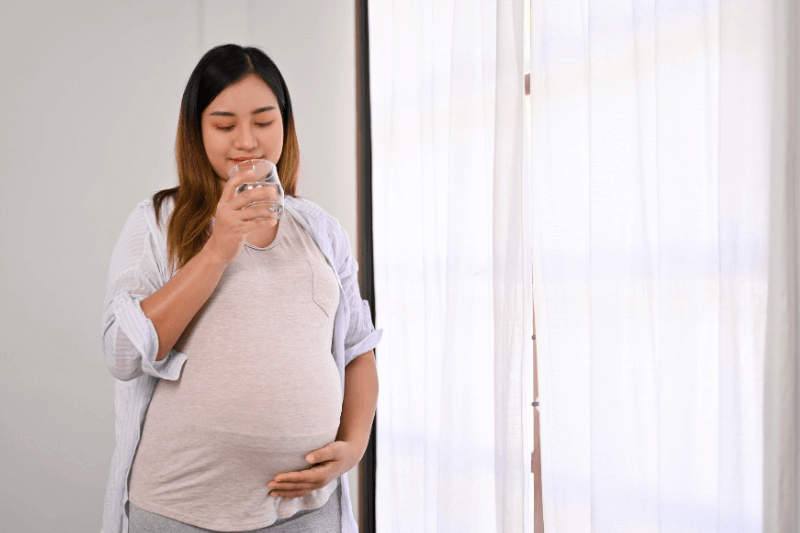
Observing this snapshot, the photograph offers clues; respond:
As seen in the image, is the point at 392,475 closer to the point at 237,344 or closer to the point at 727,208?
the point at 237,344

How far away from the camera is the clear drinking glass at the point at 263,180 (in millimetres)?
1021

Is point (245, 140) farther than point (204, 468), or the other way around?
point (245, 140)

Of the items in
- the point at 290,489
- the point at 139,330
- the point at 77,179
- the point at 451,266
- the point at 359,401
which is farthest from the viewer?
the point at 77,179

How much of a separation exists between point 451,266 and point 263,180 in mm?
850

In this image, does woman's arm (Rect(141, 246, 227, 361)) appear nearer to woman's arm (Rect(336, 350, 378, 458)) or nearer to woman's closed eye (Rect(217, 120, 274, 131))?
woman's closed eye (Rect(217, 120, 274, 131))

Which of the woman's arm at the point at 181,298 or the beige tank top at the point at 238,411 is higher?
the woman's arm at the point at 181,298

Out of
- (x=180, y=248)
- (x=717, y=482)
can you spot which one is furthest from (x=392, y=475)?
(x=180, y=248)

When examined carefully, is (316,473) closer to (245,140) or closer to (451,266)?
(245,140)

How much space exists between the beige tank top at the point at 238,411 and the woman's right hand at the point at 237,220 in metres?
0.10

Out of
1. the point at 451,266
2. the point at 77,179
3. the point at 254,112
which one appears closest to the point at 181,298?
the point at 254,112

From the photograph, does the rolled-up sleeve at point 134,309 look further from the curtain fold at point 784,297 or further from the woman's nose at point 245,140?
the curtain fold at point 784,297

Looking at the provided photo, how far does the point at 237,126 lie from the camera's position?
1163mm

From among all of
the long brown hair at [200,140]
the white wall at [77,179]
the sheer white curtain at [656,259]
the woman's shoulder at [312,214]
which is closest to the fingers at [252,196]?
the long brown hair at [200,140]

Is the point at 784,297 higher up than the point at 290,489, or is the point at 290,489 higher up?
the point at 784,297
